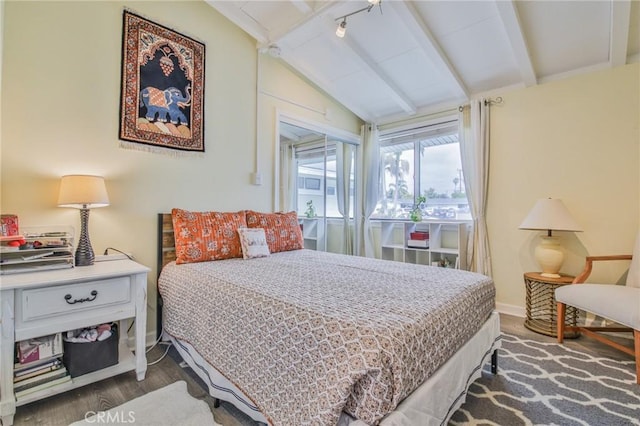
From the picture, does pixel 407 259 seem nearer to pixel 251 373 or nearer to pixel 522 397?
pixel 522 397

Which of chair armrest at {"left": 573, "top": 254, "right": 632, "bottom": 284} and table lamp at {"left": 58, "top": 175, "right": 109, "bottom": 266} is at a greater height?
table lamp at {"left": 58, "top": 175, "right": 109, "bottom": 266}

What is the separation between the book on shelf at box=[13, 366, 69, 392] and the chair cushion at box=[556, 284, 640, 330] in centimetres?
350

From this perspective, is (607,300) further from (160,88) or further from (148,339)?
(160,88)

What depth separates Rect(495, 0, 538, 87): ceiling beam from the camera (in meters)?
2.30

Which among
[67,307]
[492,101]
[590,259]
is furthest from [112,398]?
[492,101]

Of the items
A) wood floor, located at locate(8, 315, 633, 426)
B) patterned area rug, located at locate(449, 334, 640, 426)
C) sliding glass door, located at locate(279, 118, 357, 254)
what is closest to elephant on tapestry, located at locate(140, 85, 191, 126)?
sliding glass door, located at locate(279, 118, 357, 254)

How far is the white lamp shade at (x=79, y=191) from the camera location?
187cm

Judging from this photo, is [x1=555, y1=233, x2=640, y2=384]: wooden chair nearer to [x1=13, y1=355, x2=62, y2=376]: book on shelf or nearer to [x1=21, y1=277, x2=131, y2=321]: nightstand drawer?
[x1=21, y1=277, x2=131, y2=321]: nightstand drawer

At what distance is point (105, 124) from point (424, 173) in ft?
11.6

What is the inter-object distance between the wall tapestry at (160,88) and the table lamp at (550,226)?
318 cm

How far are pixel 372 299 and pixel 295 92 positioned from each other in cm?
291

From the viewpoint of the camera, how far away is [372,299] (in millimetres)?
1440

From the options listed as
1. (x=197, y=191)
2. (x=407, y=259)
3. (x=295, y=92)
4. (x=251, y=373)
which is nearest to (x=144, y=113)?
(x=197, y=191)

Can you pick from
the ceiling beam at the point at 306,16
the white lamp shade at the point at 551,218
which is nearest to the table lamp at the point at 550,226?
the white lamp shade at the point at 551,218
